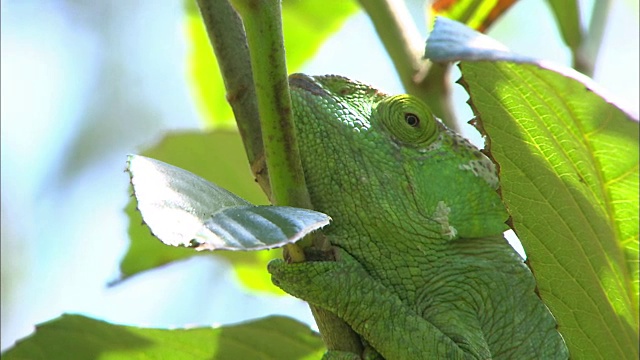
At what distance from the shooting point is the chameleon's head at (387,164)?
1158 millimetres

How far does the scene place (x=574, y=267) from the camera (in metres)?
0.98

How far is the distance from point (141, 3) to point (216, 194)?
897cm

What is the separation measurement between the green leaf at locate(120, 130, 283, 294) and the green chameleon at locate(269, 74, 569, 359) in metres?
0.51

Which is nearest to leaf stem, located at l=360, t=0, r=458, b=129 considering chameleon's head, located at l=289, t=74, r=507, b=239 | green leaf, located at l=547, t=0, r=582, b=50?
chameleon's head, located at l=289, t=74, r=507, b=239

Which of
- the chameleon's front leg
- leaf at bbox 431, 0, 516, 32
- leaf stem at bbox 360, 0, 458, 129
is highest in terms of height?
leaf at bbox 431, 0, 516, 32

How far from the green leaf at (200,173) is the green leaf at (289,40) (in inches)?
18.7

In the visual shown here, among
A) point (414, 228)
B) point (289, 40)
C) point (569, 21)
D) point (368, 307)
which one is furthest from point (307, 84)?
point (289, 40)

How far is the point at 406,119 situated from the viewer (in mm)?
1242

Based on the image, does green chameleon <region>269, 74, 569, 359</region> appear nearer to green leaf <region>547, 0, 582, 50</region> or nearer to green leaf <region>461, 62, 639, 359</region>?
green leaf <region>461, 62, 639, 359</region>

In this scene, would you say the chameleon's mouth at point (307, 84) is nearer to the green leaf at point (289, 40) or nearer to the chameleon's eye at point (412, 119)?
the chameleon's eye at point (412, 119)

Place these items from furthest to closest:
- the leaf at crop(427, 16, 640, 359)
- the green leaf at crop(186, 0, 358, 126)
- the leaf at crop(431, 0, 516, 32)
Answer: the green leaf at crop(186, 0, 358, 126) < the leaf at crop(431, 0, 516, 32) < the leaf at crop(427, 16, 640, 359)

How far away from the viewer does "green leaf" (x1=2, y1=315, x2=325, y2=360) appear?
1233 mm

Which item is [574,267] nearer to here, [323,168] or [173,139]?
[323,168]

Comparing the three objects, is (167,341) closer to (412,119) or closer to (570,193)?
(412,119)
